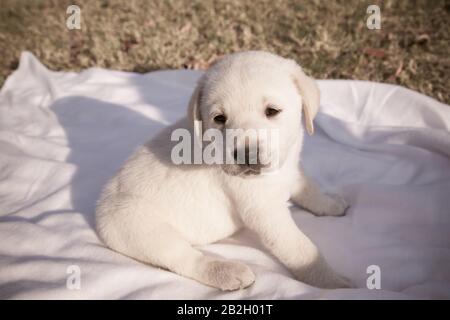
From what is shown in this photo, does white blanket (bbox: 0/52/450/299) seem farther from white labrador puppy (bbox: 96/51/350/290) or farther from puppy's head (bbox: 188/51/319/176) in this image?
puppy's head (bbox: 188/51/319/176)

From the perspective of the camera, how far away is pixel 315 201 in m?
3.09

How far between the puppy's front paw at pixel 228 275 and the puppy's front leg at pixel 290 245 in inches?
9.3

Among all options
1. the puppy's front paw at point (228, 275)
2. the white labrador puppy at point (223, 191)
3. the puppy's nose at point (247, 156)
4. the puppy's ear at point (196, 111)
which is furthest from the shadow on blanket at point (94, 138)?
the puppy's nose at point (247, 156)

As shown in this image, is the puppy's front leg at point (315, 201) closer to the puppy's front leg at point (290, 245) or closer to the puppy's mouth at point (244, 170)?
the puppy's front leg at point (290, 245)

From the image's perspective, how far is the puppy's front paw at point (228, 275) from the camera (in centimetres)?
241

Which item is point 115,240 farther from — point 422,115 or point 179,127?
point 422,115

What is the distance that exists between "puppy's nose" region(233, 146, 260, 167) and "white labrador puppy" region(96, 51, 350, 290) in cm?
3

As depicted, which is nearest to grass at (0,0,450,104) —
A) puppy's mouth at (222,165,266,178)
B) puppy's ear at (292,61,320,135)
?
A: puppy's ear at (292,61,320,135)

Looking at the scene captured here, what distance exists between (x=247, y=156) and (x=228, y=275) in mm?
808

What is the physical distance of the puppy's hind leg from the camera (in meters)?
2.42

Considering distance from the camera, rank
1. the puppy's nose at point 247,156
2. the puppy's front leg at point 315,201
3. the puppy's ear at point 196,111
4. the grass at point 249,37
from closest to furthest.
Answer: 1. the puppy's nose at point 247,156
2. the puppy's ear at point 196,111
3. the puppy's front leg at point 315,201
4. the grass at point 249,37

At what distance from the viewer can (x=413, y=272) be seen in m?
2.58

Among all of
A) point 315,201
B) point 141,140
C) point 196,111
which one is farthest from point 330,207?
point 141,140
